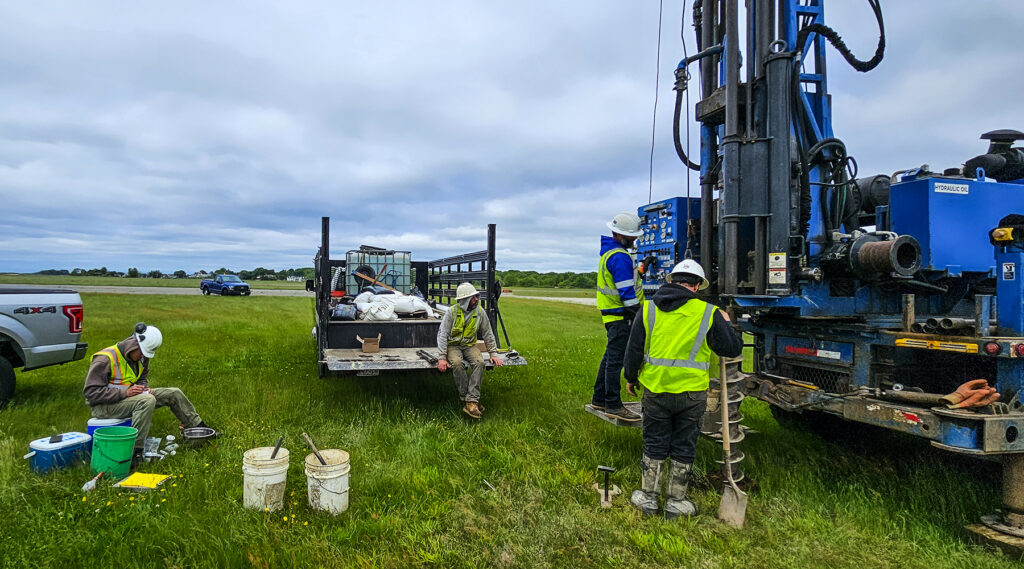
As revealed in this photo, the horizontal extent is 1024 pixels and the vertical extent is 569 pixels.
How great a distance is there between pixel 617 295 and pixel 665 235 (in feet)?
2.93

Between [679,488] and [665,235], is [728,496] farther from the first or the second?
[665,235]

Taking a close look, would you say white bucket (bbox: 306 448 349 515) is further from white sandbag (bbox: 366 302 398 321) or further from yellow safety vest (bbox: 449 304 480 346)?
white sandbag (bbox: 366 302 398 321)

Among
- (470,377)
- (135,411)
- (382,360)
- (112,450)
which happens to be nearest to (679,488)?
(470,377)

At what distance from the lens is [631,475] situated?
5.45 metres

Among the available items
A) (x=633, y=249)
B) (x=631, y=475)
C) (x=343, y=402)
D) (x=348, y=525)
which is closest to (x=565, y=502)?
(x=631, y=475)

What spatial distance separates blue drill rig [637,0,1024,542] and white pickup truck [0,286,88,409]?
786cm

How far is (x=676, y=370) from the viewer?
462cm

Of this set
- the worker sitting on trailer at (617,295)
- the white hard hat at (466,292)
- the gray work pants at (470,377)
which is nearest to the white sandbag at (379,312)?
the gray work pants at (470,377)

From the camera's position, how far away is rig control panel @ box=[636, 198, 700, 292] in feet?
20.0

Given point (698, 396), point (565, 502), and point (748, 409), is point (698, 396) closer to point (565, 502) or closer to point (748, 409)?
point (565, 502)

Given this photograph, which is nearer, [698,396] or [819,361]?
[698,396]

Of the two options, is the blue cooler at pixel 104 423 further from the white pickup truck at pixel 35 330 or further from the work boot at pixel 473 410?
the work boot at pixel 473 410

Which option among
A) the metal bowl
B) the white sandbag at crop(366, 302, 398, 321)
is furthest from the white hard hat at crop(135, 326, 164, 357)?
the white sandbag at crop(366, 302, 398, 321)

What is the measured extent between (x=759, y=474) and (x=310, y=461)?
381cm
